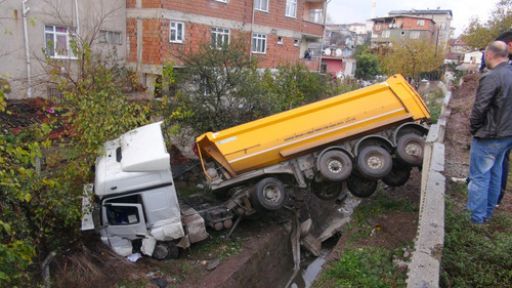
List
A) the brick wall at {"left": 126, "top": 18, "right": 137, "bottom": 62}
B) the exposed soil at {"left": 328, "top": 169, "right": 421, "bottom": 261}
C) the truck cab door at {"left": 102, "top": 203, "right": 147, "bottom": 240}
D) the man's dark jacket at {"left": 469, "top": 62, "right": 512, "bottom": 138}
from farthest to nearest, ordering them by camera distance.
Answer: the brick wall at {"left": 126, "top": 18, "right": 137, "bottom": 62} → the truck cab door at {"left": 102, "top": 203, "right": 147, "bottom": 240} → the exposed soil at {"left": 328, "top": 169, "right": 421, "bottom": 261} → the man's dark jacket at {"left": 469, "top": 62, "right": 512, "bottom": 138}

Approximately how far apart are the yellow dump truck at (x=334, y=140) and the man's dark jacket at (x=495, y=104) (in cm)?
303

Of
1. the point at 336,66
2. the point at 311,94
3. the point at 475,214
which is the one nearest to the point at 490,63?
the point at 475,214

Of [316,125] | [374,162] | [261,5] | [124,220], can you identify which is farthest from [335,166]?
Result: [261,5]

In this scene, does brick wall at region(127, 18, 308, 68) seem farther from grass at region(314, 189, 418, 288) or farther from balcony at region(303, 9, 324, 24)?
grass at region(314, 189, 418, 288)

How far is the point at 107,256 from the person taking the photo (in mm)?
7148

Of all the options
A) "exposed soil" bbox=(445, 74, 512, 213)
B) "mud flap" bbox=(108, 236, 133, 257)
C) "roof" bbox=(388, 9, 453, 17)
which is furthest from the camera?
"roof" bbox=(388, 9, 453, 17)

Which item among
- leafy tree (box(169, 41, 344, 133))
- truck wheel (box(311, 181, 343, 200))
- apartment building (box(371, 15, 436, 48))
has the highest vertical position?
apartment building (box(371, 15, 436, 48))

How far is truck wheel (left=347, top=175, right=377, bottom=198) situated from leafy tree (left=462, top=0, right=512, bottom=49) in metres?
21.2

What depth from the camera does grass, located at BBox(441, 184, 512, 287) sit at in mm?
3875

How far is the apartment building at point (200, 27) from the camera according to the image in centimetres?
1878

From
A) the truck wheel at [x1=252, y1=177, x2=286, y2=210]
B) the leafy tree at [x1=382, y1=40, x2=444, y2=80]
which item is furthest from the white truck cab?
the leafy tree at [x1=382, y1=40, x2=444, y2=80]

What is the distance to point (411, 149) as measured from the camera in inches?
308

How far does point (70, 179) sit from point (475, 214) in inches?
243

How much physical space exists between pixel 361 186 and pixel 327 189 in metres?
0.72
